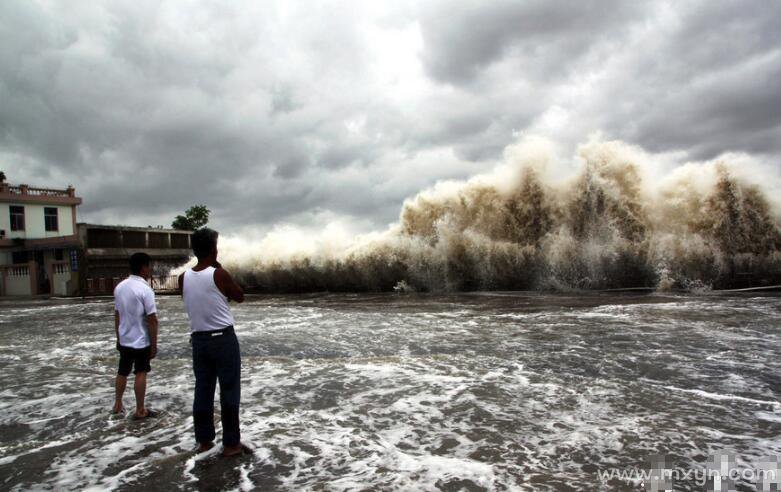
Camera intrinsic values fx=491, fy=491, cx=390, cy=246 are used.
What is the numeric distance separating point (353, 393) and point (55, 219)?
130 ft

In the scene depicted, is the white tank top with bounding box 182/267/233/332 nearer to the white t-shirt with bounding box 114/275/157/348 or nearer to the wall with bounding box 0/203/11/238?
the white t-shirt with bounding box 114/275/157/348

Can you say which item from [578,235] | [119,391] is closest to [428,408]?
[119,391]

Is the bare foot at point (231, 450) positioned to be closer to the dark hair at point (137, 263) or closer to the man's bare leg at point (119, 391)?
the man's bare leg at point (119, 391)

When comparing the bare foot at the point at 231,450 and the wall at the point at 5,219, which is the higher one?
the wall at the point at 5,219

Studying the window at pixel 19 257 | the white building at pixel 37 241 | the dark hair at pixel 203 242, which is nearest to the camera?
the dark hair at pixel 203 242

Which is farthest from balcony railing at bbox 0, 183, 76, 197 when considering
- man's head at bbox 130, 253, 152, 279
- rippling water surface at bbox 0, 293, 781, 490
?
man's head at bbox 130, 253, 152, 279

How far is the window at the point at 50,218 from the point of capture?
35.7 m

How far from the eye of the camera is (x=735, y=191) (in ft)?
49.7

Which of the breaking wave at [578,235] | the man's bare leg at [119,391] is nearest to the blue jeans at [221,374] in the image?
the man's bare leg at [119,391]

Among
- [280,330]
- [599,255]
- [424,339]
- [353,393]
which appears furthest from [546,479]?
[599,255]

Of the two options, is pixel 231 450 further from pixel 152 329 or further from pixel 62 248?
pixel 62 248

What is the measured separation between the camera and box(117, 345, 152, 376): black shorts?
454 cm

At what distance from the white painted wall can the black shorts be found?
36821 mm

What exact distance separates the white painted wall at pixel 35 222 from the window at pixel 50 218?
0.20 metres
